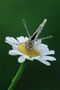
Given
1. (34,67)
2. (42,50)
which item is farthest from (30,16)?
(42,50)

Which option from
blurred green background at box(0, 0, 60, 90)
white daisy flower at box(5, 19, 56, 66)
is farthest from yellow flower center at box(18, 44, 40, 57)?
blurred green background at box(0, 0, 60, 90)

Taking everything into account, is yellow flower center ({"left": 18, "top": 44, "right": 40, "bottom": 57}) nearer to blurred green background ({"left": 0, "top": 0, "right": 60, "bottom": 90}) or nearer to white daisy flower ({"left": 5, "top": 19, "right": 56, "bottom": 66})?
white daisy flower ({"left": 5, "top": 19, "right": 56, "bottom": 66})

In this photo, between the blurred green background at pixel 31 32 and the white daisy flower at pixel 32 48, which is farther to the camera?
the blurred green background at pixel 31 32

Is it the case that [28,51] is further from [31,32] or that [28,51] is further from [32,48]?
[31,32]

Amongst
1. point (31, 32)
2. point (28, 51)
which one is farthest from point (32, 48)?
point (31, 32)

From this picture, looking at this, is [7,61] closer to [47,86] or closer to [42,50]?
[47,86]

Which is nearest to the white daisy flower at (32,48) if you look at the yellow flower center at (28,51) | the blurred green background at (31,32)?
the yellow flower center at (28,51)

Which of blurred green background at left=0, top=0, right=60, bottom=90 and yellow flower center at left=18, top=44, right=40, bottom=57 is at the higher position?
blurred green background at left=0, top=0, right=60, bottom=90

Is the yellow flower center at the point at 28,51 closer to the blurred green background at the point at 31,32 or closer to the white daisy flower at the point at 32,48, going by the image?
the white daisy flower at the point at 32,48
